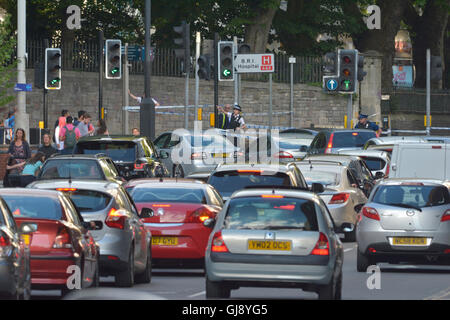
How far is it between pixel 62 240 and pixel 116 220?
2.71m

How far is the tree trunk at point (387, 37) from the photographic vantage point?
67.8 metres

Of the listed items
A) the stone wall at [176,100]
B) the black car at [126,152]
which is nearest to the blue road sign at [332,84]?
the black car at [126,152]

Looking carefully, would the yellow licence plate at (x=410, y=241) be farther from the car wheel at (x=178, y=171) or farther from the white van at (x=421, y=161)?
the car wheel at (x=178, y=171)

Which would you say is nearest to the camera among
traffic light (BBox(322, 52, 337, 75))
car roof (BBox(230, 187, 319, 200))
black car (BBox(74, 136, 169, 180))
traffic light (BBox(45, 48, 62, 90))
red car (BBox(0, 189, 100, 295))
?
red car (BBox(0, 189, 100, 295))

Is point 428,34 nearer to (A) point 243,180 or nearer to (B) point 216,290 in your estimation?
(A) point 243,180

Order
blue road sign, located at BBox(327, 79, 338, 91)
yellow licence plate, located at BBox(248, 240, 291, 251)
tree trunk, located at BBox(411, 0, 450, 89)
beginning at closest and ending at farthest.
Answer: yellow licence plate, located at BBox(248, 240, 291, 251) → blue road sign, located at BBox(327, 79, 338, 91) → tree trunk, located at BBox(411, 0, 450, 89)

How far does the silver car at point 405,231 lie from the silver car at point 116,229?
4334 mm

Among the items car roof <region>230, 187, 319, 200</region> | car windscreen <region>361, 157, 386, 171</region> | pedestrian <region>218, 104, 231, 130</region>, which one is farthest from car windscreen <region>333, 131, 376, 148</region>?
car roof <region>230, 187, 319, 200</region>

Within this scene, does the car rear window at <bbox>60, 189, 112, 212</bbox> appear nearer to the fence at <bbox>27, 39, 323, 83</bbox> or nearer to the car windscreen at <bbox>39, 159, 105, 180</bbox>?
the car windscreen at <bbox>39, 159, 105, 180</bbox>

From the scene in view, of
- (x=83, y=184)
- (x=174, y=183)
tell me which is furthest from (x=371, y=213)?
(x=83, y=184)

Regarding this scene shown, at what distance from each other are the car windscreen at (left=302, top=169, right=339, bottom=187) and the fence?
2588 cm

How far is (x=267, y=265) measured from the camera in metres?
14.9

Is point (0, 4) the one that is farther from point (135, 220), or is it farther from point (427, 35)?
point (135, 220)

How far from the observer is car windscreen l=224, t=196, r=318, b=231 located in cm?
1503
